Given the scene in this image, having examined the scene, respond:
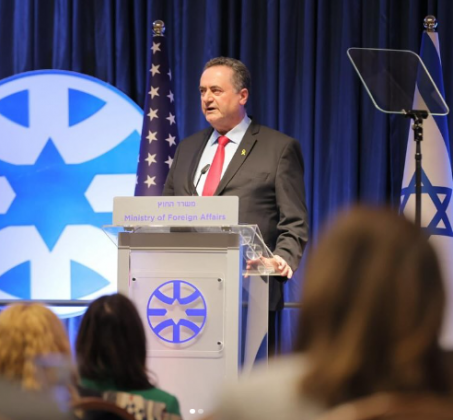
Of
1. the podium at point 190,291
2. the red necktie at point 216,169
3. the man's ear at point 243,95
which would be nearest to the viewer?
the podium at point 190,291

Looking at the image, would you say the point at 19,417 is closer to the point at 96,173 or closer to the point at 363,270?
the point at 363,270

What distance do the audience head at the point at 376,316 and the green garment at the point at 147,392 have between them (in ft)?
2.36

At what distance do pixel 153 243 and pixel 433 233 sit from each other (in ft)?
8.30

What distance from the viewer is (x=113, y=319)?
1.92 metres

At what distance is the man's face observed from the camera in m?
3.86

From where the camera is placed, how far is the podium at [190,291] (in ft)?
8.93

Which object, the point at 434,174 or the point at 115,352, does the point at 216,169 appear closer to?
the point at 434,174

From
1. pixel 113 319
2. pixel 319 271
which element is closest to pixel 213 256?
pixel 113 319

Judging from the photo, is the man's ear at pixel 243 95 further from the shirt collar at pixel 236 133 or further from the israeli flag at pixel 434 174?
the israeli flag at pixel 434 174

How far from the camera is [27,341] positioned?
70.1 inches

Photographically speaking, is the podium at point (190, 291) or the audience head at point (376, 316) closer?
the audience head at point (376, 316)

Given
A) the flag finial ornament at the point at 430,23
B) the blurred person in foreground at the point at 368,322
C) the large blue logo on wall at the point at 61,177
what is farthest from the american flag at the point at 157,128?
the blurred person in foreground at the point at 368,322

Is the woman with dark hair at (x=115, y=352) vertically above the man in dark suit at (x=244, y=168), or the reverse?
the man in dark suit at (x=244, y=168)

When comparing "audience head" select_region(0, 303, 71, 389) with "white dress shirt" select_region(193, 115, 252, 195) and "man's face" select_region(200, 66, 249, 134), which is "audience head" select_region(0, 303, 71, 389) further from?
"man's face" select_region(200, 66, 249, 134)
